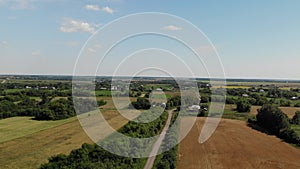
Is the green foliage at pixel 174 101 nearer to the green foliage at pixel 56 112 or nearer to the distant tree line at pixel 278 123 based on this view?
the distant tree line at pixel 278 123

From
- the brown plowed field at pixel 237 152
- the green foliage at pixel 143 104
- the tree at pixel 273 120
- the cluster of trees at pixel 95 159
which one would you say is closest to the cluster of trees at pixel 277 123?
the tree at pixel 273 120

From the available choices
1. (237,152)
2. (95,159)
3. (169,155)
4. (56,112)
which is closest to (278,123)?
(237,152)

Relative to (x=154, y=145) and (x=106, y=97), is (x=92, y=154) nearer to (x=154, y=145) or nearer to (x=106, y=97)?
(x=154, y=145)

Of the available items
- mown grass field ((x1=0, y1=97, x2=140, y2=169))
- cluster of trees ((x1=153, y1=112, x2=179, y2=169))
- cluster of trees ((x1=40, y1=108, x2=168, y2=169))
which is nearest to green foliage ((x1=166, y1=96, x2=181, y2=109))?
mown grass field ((x1=0, y1=97, x2=140, y2=169))

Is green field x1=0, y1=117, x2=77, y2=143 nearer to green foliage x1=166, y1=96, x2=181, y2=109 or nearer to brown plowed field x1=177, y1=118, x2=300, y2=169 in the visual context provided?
green foliage x1=166, y1=96, x2=181, y2=109

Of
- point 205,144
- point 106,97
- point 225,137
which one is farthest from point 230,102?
point 205,144

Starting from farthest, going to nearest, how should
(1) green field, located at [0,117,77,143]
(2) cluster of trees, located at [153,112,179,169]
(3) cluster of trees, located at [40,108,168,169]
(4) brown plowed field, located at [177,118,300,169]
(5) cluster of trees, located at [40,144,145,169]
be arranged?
1. (1) green field, located at [0,117,77,143]
2. (4) brown plowed field, located at [177,118,300,169]
3. (2) cluster of trees, located at [153,112,179,169]
4. (3) cluster of trees, located at [40,108,168,169]
5. (5) cluster of trees, located at [40,144,145,169]
